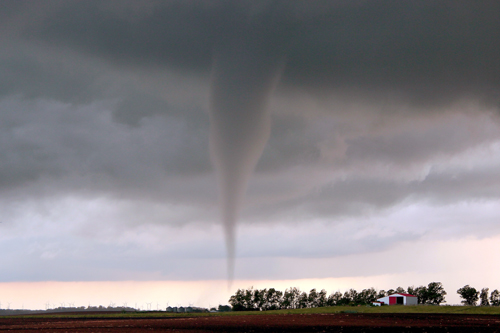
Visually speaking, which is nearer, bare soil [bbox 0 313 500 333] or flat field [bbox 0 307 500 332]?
bare soil [bbox 0 313 500 333]

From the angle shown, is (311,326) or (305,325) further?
(305,325)

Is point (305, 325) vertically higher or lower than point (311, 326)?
lower

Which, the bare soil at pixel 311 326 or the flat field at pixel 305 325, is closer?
the bare soil at pixel 311 326

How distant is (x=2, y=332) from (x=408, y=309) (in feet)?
416

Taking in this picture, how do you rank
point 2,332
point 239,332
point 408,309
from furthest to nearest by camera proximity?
point 408,309, point 2,332, point 239,332

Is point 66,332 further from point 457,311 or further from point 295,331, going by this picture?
point 457,311

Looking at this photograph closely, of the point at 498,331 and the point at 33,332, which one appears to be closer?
the point at 498,331

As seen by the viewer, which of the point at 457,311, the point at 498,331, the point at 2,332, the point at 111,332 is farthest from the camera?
the point at 457,311

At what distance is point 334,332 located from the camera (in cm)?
7162

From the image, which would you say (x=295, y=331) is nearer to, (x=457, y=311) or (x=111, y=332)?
(x=111, y=332)

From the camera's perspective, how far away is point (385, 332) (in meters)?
70.4

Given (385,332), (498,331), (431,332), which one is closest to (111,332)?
(385,332)

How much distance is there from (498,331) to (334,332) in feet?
72.7

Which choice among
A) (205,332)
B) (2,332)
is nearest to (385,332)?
(205,332)
